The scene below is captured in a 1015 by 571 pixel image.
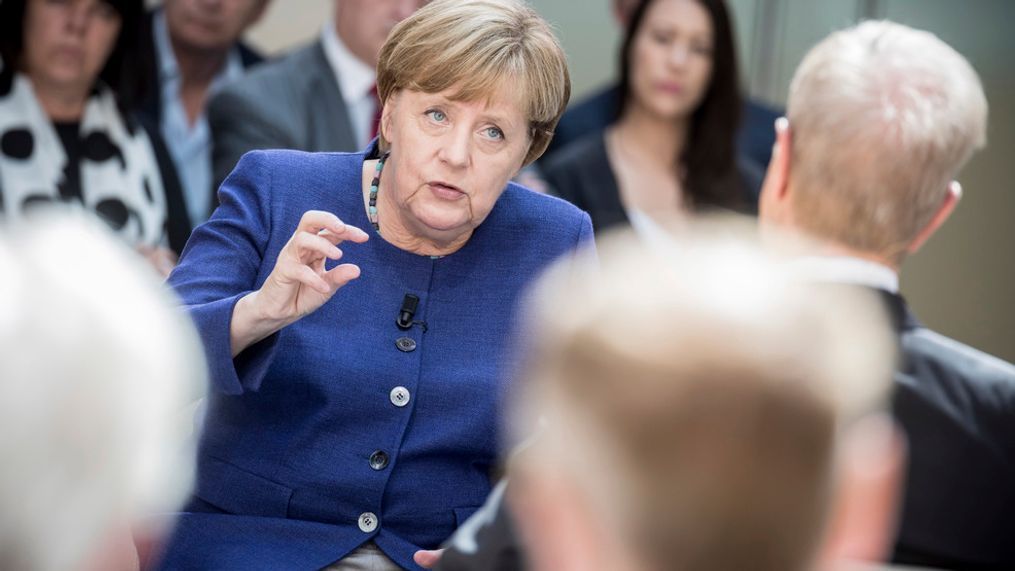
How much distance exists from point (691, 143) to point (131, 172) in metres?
1.86

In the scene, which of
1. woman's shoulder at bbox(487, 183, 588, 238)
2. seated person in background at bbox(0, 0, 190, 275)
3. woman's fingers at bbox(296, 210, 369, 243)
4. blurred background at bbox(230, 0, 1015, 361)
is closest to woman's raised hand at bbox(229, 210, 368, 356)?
woman's fingers at bbox(296, 210, 369, 243)

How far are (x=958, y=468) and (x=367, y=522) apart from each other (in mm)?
955

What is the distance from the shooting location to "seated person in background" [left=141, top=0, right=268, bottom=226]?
4.79 metres

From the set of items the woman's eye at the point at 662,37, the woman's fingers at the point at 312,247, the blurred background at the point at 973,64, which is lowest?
the blurred background at the point at 973,64

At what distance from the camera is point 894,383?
208cm

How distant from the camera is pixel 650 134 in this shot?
4.82 m

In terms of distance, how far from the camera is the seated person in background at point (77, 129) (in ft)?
13.3

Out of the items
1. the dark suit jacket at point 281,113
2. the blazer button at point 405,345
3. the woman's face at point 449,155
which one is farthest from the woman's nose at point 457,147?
the dark suit jacket at point 281,113

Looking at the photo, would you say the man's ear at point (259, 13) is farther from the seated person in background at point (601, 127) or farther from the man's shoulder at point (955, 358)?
the man's shoulder at point (955, 358)

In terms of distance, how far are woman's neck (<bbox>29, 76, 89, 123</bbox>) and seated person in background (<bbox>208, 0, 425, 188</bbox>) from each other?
40 centimetres

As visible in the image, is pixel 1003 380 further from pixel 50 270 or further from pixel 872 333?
pixel 50 270

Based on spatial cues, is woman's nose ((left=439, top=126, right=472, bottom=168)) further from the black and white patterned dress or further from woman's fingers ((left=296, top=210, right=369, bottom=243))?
the black and white patterned dress

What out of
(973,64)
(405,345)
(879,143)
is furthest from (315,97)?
(973,64)

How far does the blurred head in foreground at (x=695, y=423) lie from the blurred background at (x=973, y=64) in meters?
4.49
